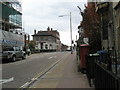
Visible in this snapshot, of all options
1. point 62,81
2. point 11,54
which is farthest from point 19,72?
point 11,54

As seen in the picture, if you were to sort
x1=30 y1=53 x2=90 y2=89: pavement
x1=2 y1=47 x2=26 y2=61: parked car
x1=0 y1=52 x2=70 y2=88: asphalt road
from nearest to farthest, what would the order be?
1. x1=30 y1=53 x2=90 y2=89: pavement
2. x1=0 y1=52 x2=70 y2=88: asphalt road
3. x1=2 y1=47 x2=26 y2=61: parked car

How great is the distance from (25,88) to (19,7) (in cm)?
4272

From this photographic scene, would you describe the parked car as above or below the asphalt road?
above

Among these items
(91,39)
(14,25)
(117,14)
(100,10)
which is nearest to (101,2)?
(100,10)

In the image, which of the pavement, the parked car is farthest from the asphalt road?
the parked car

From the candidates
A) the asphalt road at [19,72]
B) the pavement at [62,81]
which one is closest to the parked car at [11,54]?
the asphalt road at [19,72]

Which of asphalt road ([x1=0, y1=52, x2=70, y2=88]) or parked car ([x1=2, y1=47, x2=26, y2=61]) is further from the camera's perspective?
parked car ([x1=2, y1=47, x2=26, y2=61])

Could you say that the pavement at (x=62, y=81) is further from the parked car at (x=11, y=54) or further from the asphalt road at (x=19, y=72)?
the parked car at (x=11, y=54)

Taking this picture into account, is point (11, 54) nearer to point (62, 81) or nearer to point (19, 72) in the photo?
point (19, 72)

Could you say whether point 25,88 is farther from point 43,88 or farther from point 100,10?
point 100,10

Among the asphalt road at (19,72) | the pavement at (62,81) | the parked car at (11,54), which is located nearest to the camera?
the pavement at (62,81)

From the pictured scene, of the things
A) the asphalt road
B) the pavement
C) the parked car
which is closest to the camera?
the pavement

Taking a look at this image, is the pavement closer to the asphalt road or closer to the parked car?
the asphalt road

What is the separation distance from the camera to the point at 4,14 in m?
43.1
